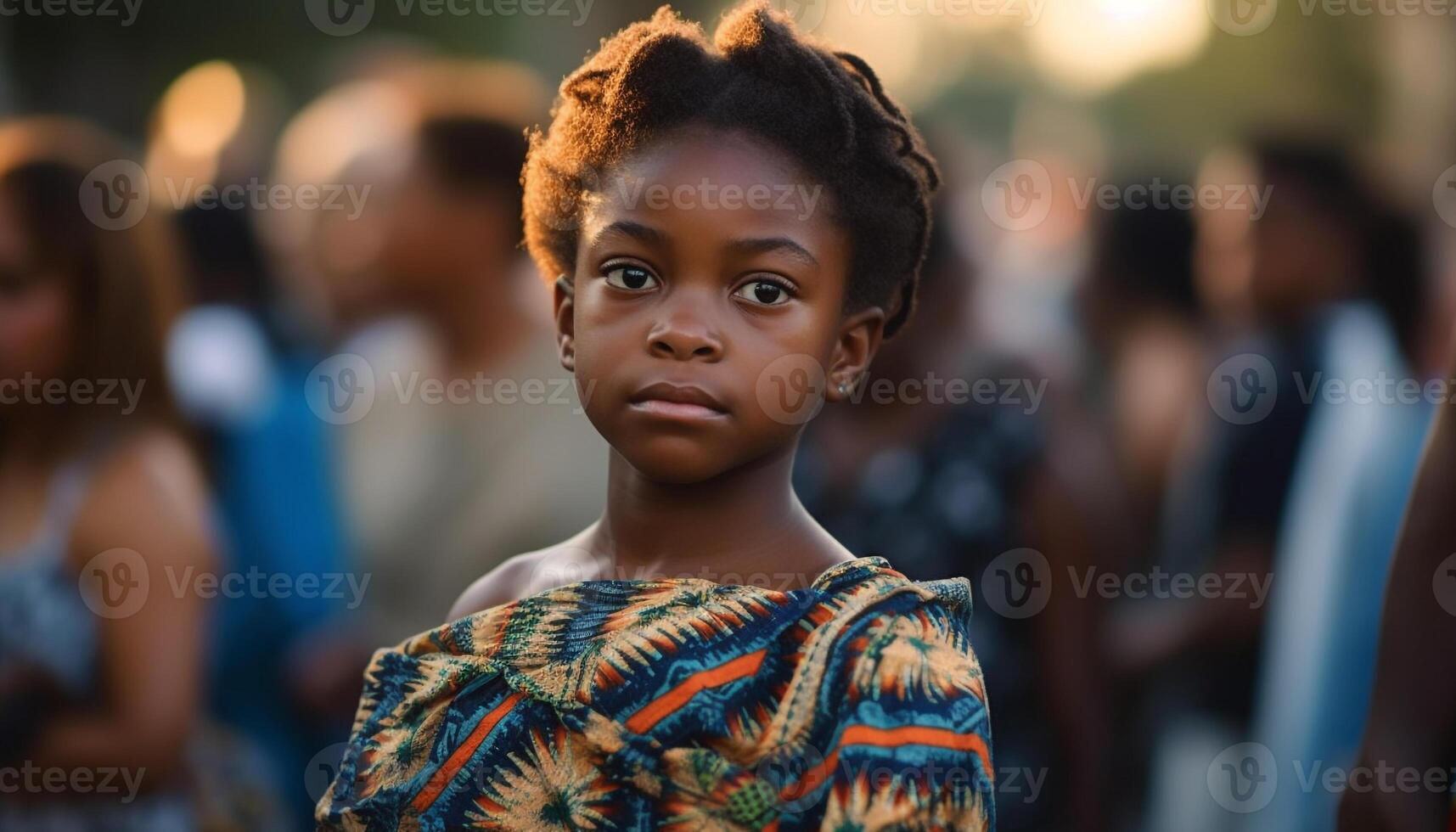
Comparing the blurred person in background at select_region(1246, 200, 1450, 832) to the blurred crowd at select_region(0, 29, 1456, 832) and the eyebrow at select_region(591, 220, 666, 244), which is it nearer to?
the blurred crowd at select_region(0, 29, 1456, 832)

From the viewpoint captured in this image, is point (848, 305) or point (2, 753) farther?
point (2, 753)

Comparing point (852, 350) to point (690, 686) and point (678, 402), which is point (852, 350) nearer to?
point (678, 402)

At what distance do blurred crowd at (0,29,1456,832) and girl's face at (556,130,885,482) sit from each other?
1.95 metres

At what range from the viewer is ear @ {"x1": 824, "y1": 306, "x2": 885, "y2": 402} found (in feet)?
7.75

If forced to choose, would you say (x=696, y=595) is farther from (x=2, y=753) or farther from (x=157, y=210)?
(x=157, y=210)

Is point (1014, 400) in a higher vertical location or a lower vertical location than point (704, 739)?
higher

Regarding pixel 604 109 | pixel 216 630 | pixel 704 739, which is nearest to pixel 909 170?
pixel 604 109

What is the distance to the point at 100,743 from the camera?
3.71 metres

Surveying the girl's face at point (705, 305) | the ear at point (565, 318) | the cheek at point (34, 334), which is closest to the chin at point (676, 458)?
the girl's face at point (705, 305)

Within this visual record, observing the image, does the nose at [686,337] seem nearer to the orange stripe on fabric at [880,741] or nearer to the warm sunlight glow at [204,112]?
the orange stripe on fabric at [880,741]

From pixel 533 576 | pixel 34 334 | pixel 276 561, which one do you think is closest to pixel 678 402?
pixel 533 576

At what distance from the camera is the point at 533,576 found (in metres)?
2.51

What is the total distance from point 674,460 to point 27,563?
88.0 inches

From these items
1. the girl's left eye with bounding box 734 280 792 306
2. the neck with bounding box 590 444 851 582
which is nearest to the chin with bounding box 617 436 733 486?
the neck with bounding box 590 444 851 582
